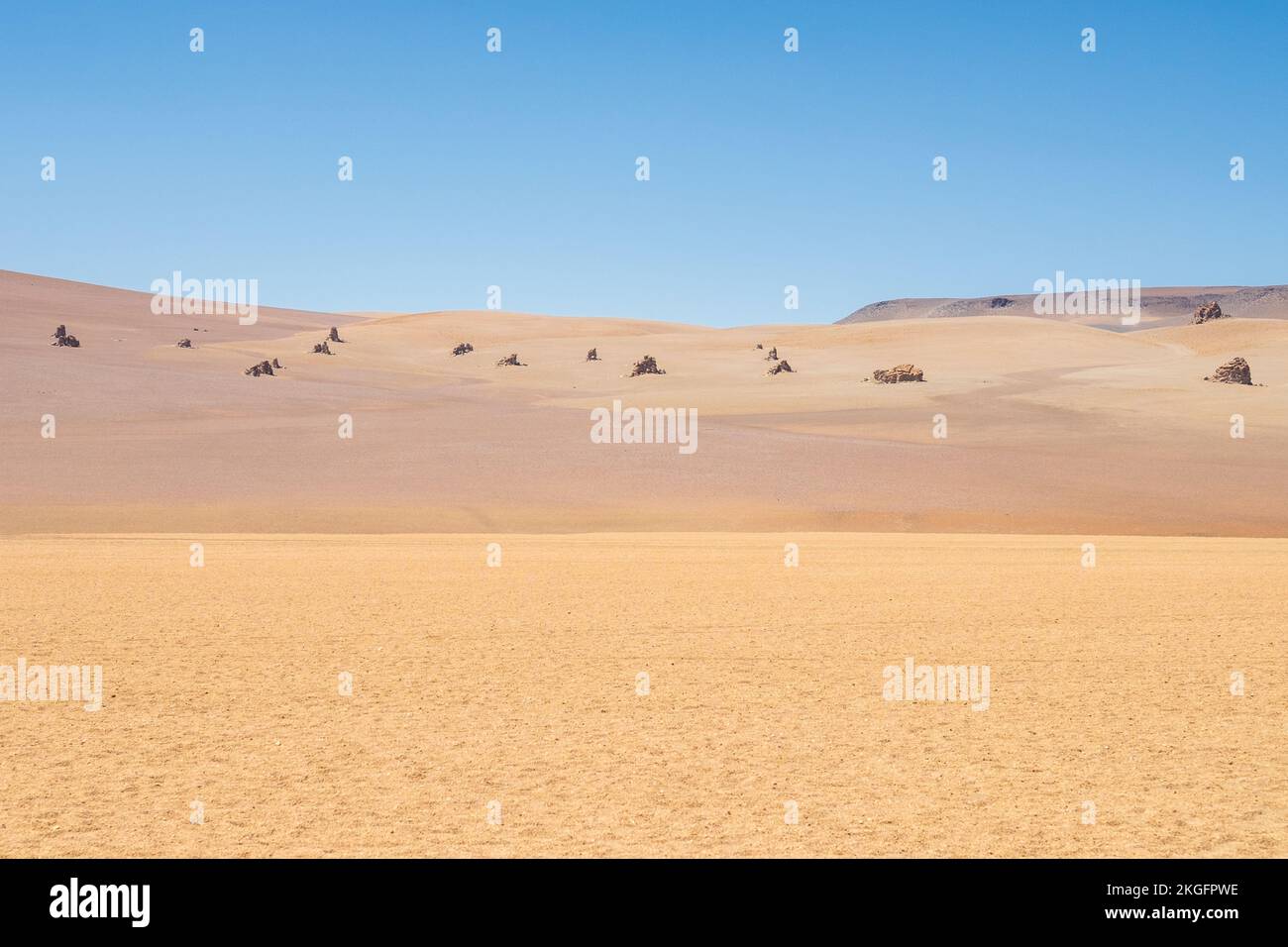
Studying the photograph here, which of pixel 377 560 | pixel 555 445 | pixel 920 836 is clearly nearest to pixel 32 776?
pixel 920 836

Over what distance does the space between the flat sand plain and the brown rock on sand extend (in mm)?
42054

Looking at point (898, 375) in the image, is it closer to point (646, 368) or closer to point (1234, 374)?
point (646, 368)

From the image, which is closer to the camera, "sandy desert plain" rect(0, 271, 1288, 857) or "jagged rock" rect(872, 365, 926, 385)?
"sandy desert plain" rect(0, 271, 1288, 857)

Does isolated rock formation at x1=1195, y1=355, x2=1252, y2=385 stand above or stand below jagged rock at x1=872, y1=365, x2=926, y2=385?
below

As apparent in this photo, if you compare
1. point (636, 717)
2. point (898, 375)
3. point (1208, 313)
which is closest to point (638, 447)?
point (898, 375)

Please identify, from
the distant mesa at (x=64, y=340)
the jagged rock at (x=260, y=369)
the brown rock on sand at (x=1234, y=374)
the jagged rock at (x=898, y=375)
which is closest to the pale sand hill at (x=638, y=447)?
the jagged rock at (x=898, y=375)

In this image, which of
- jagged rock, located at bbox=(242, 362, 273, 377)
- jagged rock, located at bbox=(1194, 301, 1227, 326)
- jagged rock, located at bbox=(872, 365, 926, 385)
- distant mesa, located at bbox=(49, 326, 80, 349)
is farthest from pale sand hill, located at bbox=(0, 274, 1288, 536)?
jagged rock, located at bbox=(1194, 301, 1227, 326)

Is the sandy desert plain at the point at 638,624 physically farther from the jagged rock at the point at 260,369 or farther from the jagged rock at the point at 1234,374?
the jagged rock at the point at 260,369

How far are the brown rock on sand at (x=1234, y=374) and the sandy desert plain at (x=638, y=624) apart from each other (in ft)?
10.4

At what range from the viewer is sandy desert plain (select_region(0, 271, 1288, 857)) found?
9578 mm

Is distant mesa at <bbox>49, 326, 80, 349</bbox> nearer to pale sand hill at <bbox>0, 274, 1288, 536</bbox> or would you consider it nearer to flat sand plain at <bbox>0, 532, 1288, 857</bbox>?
pale sand hill at <bbox>0, 274, 1288, 536</bbox>

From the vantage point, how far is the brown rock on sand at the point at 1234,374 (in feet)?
207

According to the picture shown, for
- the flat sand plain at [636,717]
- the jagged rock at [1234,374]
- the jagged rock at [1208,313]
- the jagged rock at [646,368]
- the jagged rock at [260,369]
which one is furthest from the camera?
the jagged rock at [1208,313]
